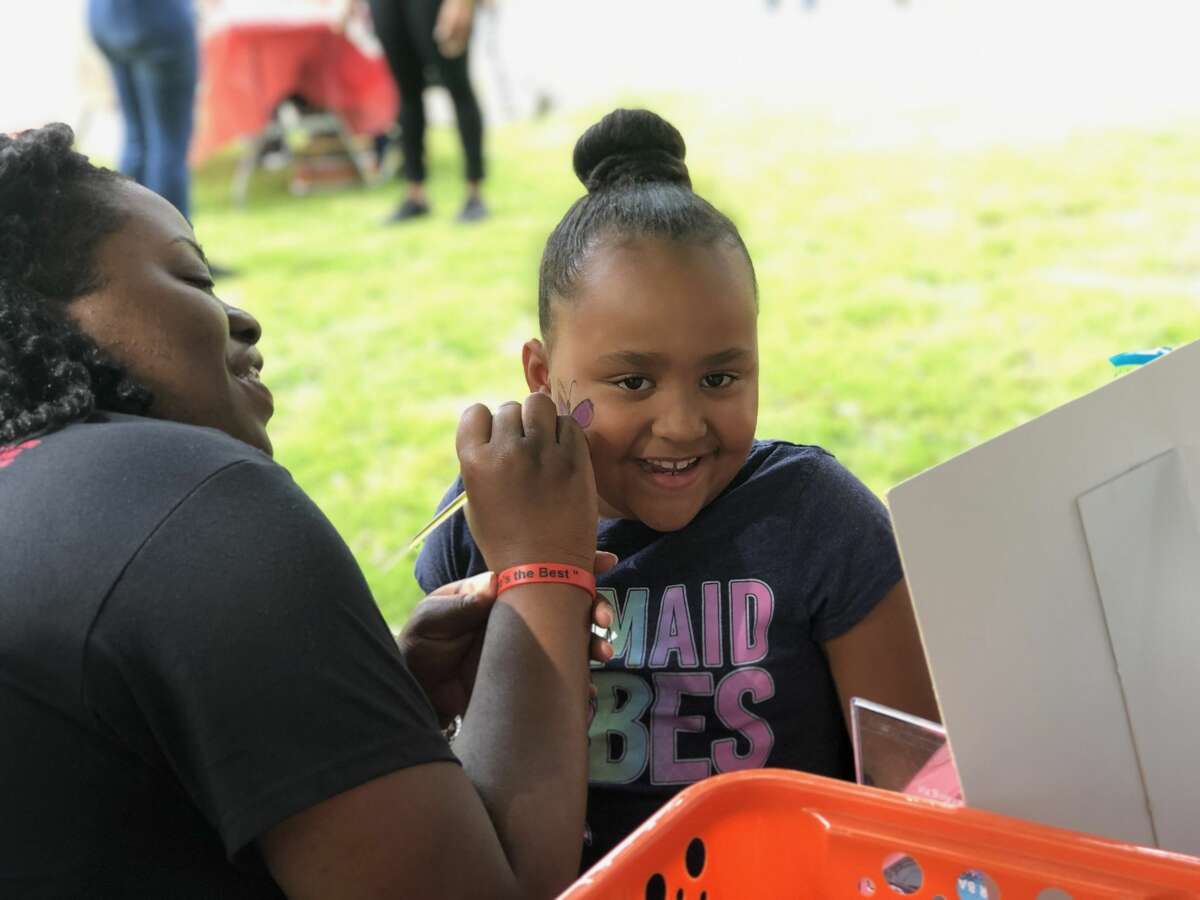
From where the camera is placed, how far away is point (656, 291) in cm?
128

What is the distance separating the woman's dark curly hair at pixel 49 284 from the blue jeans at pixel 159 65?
366 centimetres

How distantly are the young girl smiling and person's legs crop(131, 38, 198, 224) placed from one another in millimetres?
3634

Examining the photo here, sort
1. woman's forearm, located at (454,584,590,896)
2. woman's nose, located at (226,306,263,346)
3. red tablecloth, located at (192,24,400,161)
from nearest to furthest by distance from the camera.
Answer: woman's forearm, located at (454,584,590,896)
woman's nose, located at (226,306,263,346)
red tablecloth, located at (192,24,400,161)


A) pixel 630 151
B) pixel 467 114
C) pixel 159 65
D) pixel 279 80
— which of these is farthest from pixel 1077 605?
pixel 279 80

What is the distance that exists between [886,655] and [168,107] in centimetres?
403

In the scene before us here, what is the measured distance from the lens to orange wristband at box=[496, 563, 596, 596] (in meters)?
0.95

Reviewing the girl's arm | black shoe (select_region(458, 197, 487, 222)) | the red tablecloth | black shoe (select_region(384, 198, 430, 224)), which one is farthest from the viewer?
the red tablecloth

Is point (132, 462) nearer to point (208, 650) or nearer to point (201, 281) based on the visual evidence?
point (208, 650)

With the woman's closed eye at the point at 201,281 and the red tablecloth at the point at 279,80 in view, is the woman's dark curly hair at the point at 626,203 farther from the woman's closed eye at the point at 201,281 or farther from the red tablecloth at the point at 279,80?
the red tablecloth at the point at 279,80

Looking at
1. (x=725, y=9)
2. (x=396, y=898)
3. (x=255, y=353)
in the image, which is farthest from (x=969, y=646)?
(x=725, y=9)

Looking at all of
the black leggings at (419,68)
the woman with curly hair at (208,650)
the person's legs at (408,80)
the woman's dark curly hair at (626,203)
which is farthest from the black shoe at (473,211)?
the woman with curly hair at (208,650)

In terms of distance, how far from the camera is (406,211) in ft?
20.1

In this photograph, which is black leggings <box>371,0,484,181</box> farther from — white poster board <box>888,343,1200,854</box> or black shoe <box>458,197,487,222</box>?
white poster board <box>888,343,1200,854</box>

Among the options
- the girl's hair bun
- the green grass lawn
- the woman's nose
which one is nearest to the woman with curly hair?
the woman's nose
